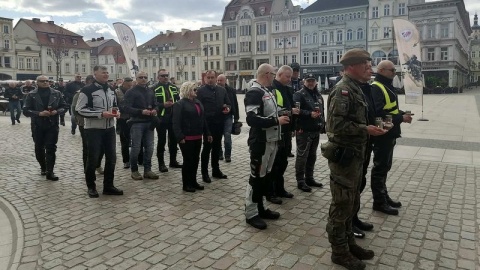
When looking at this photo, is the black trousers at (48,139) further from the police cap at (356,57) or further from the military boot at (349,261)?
the police cap at (356,57)

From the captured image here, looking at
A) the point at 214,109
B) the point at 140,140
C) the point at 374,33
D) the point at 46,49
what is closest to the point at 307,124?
the point at 214,109

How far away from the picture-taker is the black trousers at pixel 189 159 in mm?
6676

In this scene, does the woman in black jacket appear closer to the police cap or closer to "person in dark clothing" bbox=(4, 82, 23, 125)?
the police cap

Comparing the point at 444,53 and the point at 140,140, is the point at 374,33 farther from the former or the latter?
the point at 140,140

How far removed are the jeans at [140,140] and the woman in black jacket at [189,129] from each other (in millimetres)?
1234

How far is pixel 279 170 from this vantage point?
6125 millimetres

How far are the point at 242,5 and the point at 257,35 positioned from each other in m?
6.74

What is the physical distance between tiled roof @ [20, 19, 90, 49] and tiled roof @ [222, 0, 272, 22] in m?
30.0

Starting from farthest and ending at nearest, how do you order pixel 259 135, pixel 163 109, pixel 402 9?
1. pixel 402 9
2. pixel 163 109
3. pixel 259 135

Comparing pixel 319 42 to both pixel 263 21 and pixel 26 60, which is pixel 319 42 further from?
pixel 26 60

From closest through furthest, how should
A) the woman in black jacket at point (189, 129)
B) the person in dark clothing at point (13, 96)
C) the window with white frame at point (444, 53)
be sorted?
the woman in black jacket at point (189, 129), the person in dark clothing at point (13, 96), the window with white frame at point (444, 53)

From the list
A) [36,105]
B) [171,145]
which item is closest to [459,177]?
[171,145]

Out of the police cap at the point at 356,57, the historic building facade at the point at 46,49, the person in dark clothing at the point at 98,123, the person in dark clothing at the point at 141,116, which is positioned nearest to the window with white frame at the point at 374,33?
the historic building facade at the point at 46,49

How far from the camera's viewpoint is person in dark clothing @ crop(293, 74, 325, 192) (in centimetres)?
654
